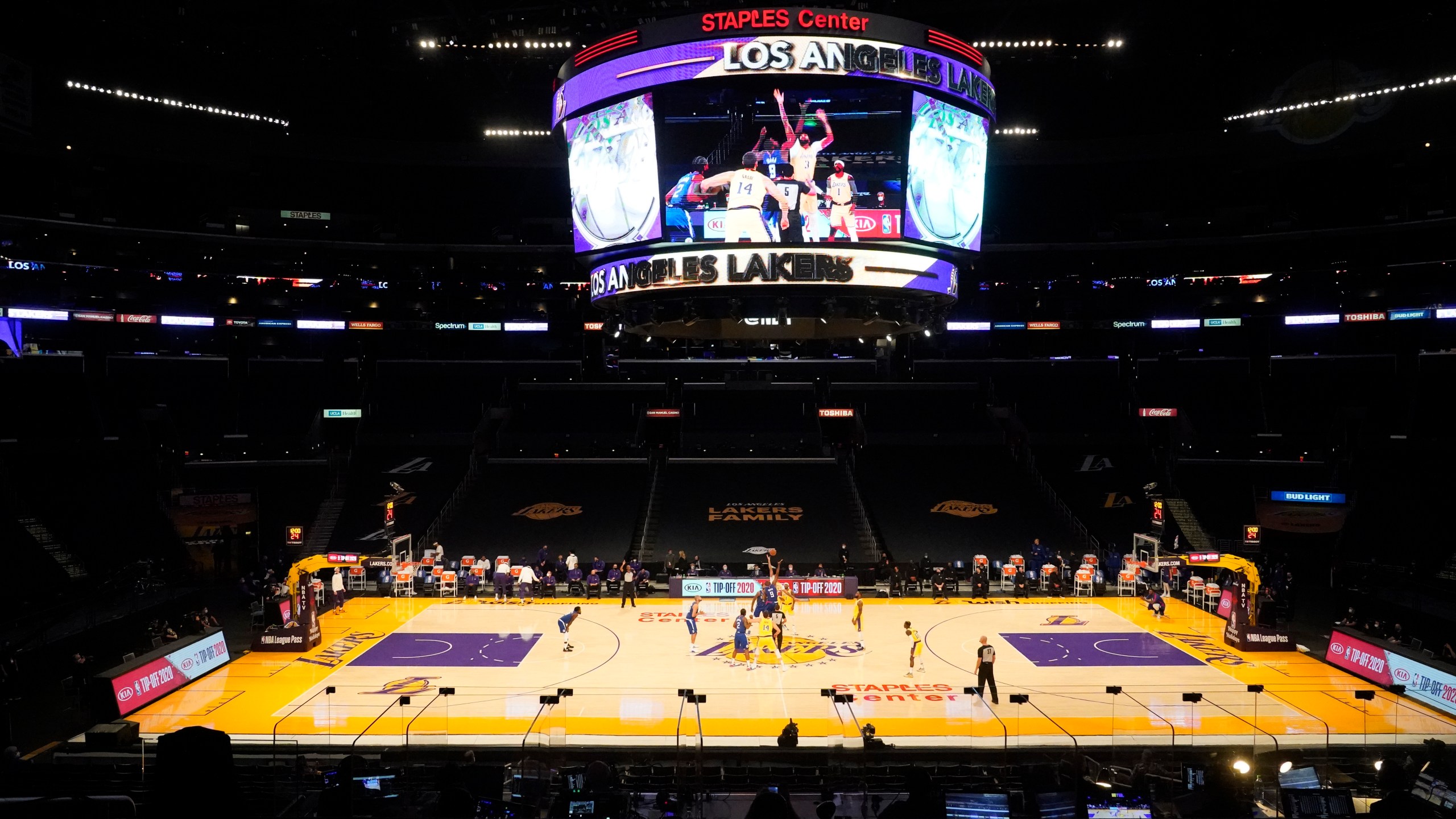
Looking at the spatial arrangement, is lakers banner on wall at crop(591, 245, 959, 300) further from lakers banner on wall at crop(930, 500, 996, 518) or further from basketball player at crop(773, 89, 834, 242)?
lakers banner on wall at crop(930, 500, 996, 518)

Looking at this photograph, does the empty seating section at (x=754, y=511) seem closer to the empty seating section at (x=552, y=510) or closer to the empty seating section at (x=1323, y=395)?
the empty seating section at (x=552, y=510)

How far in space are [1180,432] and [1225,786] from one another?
3648cm

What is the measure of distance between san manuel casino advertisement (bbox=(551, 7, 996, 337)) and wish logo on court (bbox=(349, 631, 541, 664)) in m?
11.0

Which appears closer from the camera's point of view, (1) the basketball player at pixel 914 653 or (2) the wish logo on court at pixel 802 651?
(1) the basketball player at pixel 914 653

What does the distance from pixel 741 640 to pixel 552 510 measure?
680 inches

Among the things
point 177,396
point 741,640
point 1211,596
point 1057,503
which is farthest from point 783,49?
point 177,396

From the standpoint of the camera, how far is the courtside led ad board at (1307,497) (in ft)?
114

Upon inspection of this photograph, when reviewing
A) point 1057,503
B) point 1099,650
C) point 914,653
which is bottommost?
point 1099,650

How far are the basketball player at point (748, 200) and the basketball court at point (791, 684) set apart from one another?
815cm

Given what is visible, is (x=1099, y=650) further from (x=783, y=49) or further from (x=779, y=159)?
(x=783, y=49)

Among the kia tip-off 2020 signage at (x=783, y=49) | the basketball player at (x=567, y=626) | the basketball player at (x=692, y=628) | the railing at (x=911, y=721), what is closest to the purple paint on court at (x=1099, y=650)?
the railing at (x=911, y=721)

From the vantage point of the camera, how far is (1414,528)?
1296 inches

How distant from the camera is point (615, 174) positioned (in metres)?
16.4

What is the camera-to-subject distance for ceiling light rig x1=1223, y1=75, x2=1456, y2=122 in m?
33.5
